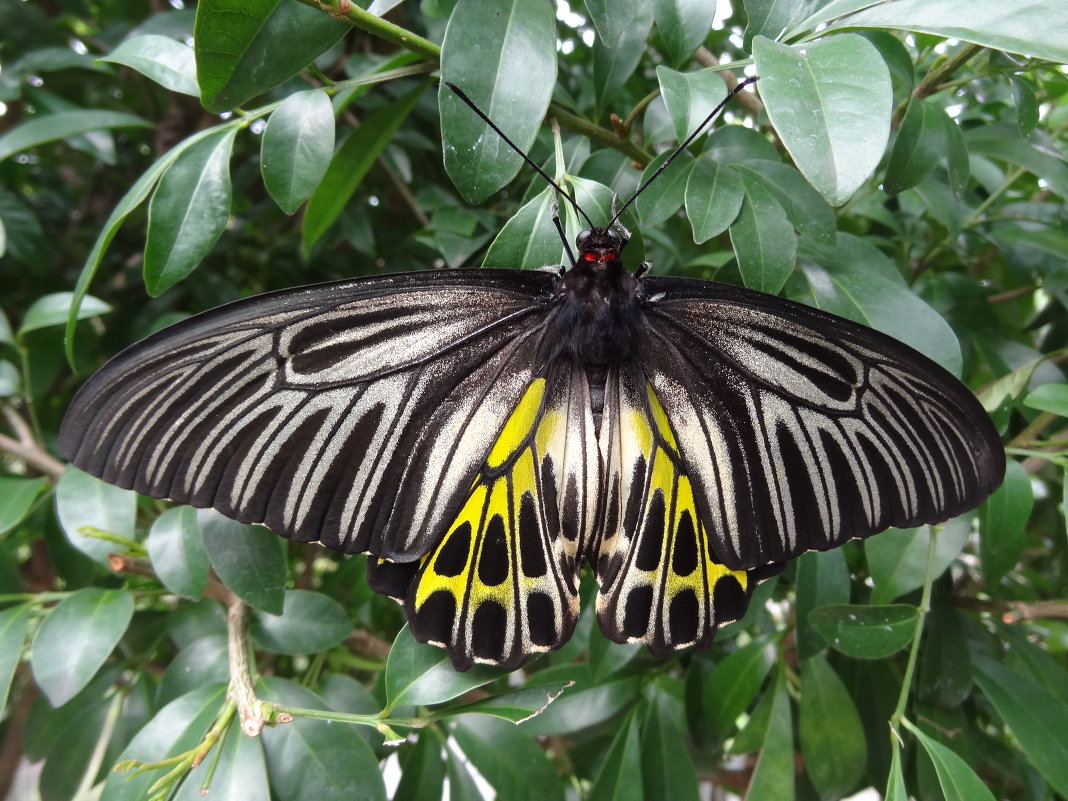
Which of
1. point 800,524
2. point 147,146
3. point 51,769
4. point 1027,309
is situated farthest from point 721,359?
point 147,146

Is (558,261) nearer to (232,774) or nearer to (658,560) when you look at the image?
(658,560)

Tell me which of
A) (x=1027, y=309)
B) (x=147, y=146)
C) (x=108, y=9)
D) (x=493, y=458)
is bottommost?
(x=493, y=458)

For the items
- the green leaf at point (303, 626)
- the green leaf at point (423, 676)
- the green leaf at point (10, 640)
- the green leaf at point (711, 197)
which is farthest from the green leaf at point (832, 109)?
the green leaf at point (10, 640)

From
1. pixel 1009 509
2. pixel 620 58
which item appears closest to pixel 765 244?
pixel 620 58

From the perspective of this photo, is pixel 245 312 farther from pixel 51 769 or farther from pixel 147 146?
pixel 147 146

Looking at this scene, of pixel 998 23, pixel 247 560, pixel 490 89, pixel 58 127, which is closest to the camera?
pixel 998 23

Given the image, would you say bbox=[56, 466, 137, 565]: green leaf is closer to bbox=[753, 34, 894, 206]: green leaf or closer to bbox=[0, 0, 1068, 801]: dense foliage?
bbox=[0, 0, 1068, 801]: dense foliage
